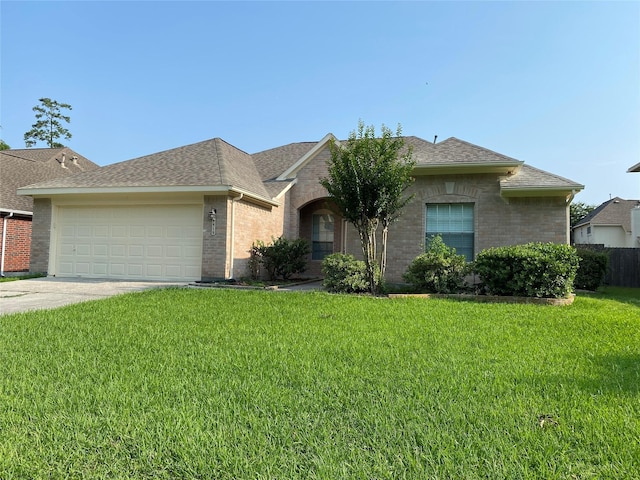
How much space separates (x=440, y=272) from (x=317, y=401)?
717cm

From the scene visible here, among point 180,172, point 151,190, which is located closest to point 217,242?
point 151,190

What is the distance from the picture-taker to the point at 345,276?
9812 millimetres

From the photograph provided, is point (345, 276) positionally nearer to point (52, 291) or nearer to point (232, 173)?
point (232, 173)

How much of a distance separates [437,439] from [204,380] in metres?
2.00

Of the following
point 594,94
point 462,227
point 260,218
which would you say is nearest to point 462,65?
point 594,94

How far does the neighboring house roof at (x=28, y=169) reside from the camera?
15883mm

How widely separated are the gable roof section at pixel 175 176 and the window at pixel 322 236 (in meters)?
2.96

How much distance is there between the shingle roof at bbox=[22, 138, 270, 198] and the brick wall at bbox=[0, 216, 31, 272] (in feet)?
12.9

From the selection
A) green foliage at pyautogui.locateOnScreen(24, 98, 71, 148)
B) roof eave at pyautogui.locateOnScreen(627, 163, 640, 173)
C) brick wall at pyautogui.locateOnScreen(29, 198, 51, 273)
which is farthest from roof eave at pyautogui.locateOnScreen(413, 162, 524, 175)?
green foliage at pyautogui.locateOnScreen(24, 98, 71, 148)

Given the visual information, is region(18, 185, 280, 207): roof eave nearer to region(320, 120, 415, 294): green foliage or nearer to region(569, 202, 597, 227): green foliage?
region(320, 120, 415, 294): green foliage

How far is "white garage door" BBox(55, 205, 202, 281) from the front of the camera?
1224 cm

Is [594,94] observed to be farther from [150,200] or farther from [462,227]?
[150,200]

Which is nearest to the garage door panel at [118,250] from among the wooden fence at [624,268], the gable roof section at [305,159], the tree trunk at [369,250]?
the gable roof section at [305,159]

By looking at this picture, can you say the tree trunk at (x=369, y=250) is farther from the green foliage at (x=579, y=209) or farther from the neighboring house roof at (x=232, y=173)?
the green foliage at (x=579, y=209)
